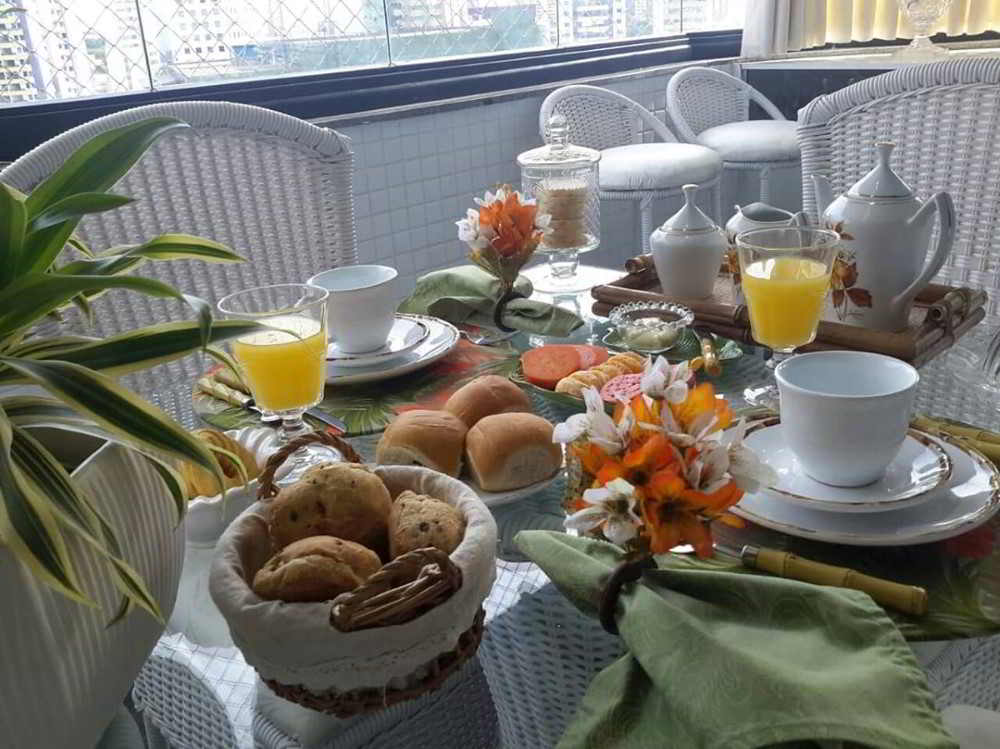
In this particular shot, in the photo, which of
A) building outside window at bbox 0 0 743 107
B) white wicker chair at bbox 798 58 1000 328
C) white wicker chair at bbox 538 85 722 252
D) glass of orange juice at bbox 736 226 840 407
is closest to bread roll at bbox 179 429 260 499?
glass of orange juice at bbox 736 226 840 407

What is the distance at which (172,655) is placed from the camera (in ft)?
2.30

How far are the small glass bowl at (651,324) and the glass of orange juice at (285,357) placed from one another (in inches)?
14.1

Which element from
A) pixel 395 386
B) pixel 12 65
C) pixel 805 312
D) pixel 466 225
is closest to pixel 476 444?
pixel 395 386

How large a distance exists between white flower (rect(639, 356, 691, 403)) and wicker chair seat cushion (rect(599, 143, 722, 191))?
7.72ft

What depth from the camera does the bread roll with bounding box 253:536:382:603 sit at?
1.77ft

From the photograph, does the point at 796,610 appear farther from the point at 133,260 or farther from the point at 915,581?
the point at 133,260

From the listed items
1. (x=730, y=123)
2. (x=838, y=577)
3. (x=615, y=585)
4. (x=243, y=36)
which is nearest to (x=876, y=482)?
(x=838, y=577)

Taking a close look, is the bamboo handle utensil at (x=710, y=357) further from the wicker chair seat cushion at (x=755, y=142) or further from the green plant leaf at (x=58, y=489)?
the wicker chair seat cushion at (x=755, y=142)

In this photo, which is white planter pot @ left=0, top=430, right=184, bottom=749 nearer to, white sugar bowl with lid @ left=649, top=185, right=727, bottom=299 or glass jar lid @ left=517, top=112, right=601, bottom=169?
white sugar bowl with lid @ left=649, top=185, right=727, bottom=299

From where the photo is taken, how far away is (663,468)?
1.91 feet

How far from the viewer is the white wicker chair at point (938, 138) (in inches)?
60.6

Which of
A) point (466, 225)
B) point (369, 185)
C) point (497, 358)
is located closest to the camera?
point (497, 358)

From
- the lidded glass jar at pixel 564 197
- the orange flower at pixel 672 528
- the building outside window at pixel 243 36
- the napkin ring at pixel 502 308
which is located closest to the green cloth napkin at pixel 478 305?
the napkin ring at pixel 502 308

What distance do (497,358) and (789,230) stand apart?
1.12ft
